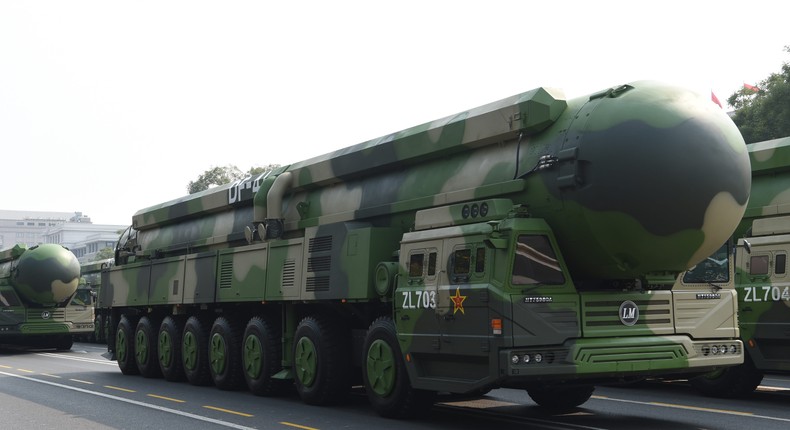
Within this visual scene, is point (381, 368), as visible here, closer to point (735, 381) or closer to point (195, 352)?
point (735, 381)

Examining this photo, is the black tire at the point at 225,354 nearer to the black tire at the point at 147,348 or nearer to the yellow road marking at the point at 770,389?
the black tire at the point at 147,348

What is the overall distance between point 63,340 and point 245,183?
17.4 meters

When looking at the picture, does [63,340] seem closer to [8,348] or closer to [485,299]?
[8,348]

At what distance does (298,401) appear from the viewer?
1370cm

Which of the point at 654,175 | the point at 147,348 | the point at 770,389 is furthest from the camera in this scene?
the point at 147,348

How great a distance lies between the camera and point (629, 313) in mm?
9875

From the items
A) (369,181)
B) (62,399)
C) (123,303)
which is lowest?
(62,399)

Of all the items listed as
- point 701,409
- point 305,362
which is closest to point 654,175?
point 701,409

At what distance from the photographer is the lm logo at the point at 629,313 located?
9.83 m

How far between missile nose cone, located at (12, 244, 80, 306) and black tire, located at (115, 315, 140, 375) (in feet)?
33.2

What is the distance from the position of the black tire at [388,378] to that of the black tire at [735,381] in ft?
15.7

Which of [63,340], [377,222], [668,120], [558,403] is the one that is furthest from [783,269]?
[63,340]

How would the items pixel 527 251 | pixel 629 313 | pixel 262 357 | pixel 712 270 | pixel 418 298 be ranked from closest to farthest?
pixel 527 251 < pixel 629 313 < pixel 418 298 < pixel 712 270 < pixel 262 357

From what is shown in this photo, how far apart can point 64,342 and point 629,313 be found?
25166 mm
